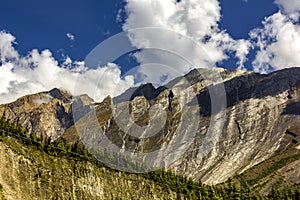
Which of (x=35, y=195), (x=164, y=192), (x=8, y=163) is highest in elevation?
(x=164, y=192)

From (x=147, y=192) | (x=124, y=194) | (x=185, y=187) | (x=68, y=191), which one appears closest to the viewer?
(x=68, y=191)

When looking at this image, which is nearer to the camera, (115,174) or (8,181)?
(8,181)

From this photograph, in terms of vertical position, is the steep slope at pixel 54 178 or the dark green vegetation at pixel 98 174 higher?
the dark green vegetation at pixel 98 174

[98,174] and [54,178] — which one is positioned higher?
[98,174]

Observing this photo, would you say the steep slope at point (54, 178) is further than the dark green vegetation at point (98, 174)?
No

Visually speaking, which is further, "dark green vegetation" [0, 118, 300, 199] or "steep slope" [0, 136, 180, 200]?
"dark green vegetation" [0, 118, 300, 199]

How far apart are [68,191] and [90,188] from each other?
45.7 ft

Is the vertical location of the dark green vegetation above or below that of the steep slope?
above

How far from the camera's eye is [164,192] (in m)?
177

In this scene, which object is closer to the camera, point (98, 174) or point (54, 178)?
point (54, 178)

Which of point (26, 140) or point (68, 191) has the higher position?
point (26, 140)

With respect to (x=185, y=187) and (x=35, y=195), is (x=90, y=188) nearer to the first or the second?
(x=35, y=195)

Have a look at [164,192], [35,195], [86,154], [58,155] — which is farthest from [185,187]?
[35,195]

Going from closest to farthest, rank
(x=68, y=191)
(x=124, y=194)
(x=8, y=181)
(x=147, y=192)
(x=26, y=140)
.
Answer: (x=8, y=181), (x=68, y=191), (x=26, y=140), (x=124, y=194), (x=147, y=192)
